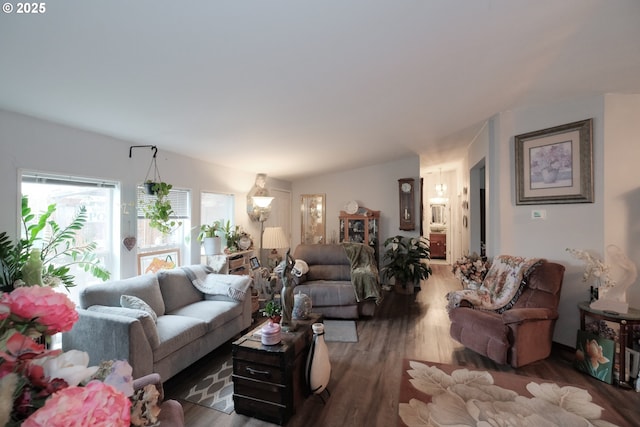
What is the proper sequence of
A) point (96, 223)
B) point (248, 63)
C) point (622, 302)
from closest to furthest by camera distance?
1. point (248, 63)
2. point (622, 302)
3. point (96, 223)

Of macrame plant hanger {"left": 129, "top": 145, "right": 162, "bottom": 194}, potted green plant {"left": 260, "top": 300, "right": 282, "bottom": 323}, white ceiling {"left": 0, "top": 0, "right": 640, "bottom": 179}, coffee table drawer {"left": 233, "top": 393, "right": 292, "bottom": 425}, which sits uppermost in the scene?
white ceiling {"left": 0, "top": 0, "right": 640, "bottom": 179}

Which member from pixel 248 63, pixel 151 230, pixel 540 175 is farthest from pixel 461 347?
pixel 151 230

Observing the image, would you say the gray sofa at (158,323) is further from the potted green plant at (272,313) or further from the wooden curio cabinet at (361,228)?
the wooden curio cabinet at (361,228)

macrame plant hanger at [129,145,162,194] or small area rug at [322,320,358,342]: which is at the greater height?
macrame plant hanger at [129,145,162,194]

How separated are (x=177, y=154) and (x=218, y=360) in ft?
7.85

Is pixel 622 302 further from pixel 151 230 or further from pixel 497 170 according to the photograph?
pixel 151 230

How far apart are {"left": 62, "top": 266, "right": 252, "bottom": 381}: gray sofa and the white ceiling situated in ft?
4.75

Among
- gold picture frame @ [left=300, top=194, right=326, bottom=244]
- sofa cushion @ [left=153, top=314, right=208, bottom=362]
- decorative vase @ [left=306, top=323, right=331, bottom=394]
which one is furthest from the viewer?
gold picture frame @ [left=300, top=194, right=326, bottom=244]

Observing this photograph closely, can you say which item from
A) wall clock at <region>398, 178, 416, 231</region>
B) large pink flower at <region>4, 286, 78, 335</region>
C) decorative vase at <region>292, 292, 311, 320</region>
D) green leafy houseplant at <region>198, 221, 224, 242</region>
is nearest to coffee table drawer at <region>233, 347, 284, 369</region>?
decorative vase at <region>292, 292, 311, 320</region>

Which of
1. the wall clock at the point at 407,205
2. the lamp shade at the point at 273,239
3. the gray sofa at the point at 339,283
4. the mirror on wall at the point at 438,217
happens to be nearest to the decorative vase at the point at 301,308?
the gray sofa at the point at 339,283

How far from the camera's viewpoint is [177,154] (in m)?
3.62

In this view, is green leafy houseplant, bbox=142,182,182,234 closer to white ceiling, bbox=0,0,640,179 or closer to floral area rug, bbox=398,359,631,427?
white ceiling, bbox=0,0,640,179

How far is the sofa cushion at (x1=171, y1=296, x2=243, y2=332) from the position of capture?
9.34ft

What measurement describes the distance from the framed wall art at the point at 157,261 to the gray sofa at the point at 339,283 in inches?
64.7
